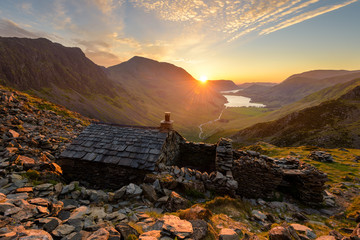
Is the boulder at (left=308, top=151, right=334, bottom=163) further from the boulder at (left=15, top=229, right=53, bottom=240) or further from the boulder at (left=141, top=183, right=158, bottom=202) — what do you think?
the boulder at (left=15, top=229, right=53, bottom=240)

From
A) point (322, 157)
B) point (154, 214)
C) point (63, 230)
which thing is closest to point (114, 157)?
point (154, 214)

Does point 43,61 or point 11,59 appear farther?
point 43,61

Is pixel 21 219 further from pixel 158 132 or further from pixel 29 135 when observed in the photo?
pixel 29 135

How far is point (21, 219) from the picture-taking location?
16.3 feet

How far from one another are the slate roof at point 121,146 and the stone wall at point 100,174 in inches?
14.8

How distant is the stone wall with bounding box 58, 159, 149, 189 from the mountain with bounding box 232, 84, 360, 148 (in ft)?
125

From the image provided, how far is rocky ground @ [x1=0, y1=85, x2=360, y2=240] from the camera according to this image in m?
4.87

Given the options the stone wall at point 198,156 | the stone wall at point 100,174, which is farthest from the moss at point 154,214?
the stone wall at point 198,156

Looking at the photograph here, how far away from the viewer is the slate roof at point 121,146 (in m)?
10.4

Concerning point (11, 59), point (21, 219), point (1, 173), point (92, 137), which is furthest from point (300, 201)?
point (11, 59)

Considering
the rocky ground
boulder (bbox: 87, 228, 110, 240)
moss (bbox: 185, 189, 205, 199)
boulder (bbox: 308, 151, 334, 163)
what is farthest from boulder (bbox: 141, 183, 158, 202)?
boulder (bbox: 308, 151, 334, 163)

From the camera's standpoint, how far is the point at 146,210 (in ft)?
23.3

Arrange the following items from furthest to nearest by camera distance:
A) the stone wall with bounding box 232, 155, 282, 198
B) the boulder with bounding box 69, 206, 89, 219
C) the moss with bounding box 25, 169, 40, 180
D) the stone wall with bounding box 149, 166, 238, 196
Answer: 1. the stone wall with bounding box 232, 155, 282, 198
2. the stone wall with bounding box 149, 166, 238, 196
3. the moss with bounding box 25, 169, 40, 180
4. the boulder with bounding box 69, 206, 89, 219

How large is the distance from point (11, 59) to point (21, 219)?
115582 mm
